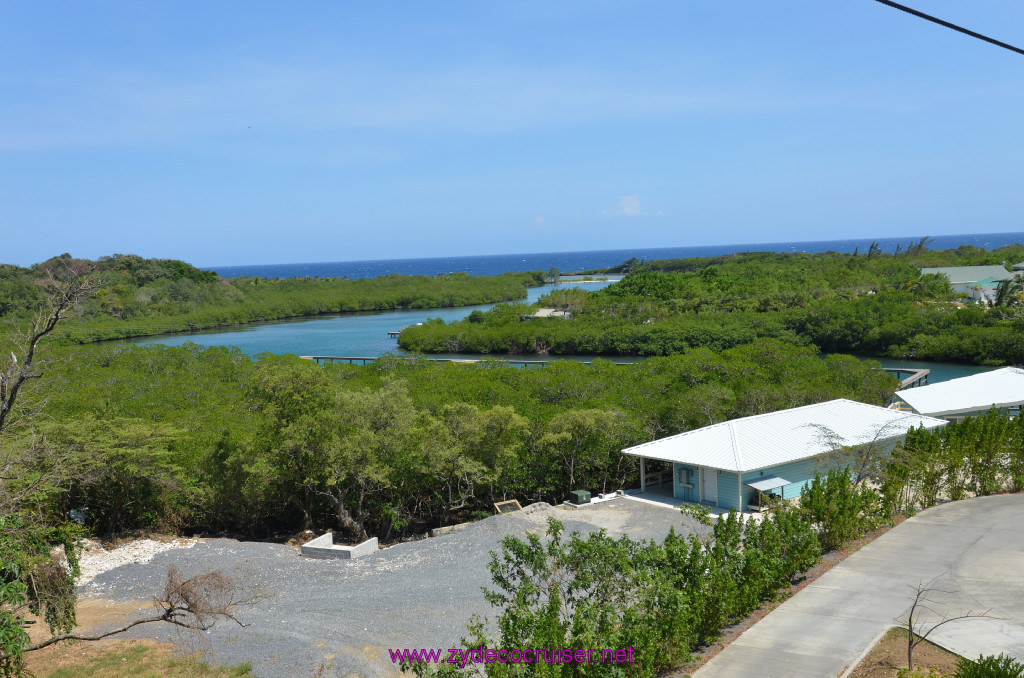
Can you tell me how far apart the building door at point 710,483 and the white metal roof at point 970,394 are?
11512mm

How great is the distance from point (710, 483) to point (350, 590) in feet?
33.9

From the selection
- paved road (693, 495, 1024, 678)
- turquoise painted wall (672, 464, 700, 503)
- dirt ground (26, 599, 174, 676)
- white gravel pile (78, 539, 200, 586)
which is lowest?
white gravel pile (78, 539, 200, 586)

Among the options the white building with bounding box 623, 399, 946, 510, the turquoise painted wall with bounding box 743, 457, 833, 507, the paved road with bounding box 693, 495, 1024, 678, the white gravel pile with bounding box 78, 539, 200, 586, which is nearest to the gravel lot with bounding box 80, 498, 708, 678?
the white gravel pile with bounding box 78, 539, 200, 586

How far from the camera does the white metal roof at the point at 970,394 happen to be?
27.1m

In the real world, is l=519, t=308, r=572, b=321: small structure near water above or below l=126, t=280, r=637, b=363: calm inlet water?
above

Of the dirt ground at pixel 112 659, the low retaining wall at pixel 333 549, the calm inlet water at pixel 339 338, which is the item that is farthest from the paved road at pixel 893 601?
the calm inlet water at pixel 339 338

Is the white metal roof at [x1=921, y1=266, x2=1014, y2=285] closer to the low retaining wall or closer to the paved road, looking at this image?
the paved road

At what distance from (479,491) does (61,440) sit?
11.7 metres

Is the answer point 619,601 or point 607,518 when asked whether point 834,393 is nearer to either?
point 607,518

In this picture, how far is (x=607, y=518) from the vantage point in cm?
1948

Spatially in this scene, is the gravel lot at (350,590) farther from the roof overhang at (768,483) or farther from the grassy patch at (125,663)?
the roof overhang at (768,483)

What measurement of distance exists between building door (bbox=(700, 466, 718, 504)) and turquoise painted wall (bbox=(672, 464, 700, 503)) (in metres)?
0.20

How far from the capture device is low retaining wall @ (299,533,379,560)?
18234 millimetres

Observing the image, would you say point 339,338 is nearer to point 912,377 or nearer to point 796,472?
point 912,377
